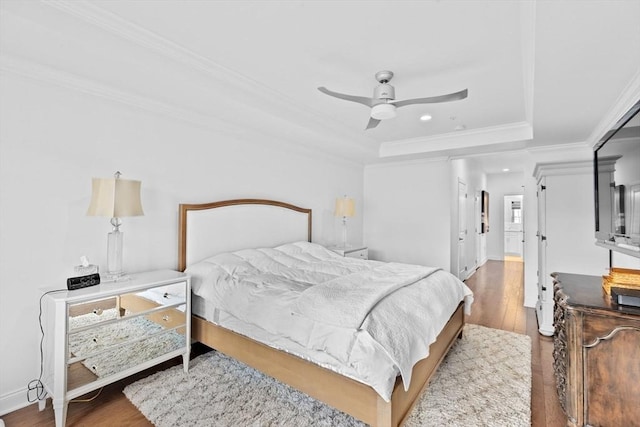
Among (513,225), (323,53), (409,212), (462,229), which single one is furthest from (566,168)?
(513,225)

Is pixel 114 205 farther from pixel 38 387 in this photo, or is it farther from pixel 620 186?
pixel 620 186

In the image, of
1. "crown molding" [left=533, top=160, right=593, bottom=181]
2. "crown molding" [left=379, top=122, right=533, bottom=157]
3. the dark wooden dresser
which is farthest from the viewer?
"crown molding" [left=379, top=122, right=533, bottom=157]

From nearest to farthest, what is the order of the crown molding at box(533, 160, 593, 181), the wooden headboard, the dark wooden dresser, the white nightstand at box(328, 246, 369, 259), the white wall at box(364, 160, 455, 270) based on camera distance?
the dark wooden dresser → the wooden headboard → the crown molding at box(533, 160, 593, 181) → the white nightstand at box(328, 246, 369, 259) → the white wall at box(364, 160, 455, 270)

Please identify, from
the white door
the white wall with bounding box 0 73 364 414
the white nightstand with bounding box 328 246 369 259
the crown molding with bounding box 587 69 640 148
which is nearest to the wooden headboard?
the white wall with bounding box 0 73 364 414

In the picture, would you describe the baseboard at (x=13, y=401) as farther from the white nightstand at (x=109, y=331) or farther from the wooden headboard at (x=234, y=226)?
the wooden headboard at (x=234, y=226)

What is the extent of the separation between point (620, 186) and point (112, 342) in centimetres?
362

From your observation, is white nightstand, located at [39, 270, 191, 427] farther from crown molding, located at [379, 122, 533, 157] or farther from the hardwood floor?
crown molding, located at [379, 122, 533, 157]

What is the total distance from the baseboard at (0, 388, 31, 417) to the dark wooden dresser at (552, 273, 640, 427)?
348 cm

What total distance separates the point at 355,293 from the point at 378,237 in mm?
3722

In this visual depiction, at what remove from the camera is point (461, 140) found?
414 cm

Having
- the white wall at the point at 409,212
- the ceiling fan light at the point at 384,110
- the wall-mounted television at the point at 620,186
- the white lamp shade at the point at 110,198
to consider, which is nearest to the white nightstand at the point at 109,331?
the white lamp shade at the point at 110,198

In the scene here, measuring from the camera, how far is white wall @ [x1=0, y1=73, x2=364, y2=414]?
6.57 ft

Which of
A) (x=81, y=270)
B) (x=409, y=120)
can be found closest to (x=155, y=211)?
(x=81, y=270)

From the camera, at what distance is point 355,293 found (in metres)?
2.04
